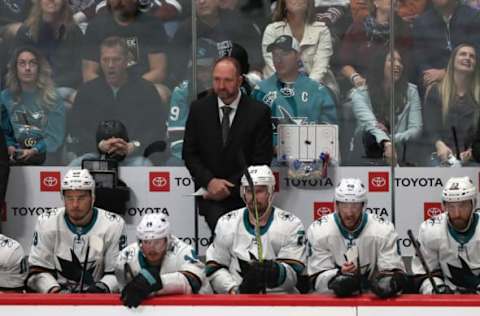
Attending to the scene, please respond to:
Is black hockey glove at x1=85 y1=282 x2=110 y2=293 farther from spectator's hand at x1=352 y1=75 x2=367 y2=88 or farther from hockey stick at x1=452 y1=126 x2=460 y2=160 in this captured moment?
hockey stick at x1=452 y1=126 x2=460 y2=160

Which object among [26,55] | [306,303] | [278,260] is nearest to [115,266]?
[278,260]

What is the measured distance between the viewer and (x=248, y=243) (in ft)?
28.2

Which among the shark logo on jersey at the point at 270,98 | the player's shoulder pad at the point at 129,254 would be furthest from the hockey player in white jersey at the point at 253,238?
the shark logo on jersey at the point at 270,98

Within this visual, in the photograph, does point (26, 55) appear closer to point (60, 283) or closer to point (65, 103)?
point (65, 103)

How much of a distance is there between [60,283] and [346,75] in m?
2.75

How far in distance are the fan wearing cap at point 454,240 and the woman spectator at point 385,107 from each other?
4.60 ft

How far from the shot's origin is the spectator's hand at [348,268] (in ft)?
26.4

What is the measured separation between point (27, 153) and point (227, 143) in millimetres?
1601

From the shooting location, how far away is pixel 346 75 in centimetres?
999

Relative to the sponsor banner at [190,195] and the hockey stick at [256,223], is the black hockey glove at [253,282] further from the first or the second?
the sponsor banner at [190,195]

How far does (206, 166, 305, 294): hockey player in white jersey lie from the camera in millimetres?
8422

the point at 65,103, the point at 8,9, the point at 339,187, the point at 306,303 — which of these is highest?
the point at 8,9

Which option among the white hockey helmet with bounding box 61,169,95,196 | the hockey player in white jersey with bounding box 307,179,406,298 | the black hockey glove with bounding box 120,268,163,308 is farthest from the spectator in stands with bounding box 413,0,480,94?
the black hockey glove with bounding box 120,268,163,308

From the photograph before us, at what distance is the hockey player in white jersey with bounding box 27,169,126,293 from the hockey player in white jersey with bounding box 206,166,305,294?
0.65 m
